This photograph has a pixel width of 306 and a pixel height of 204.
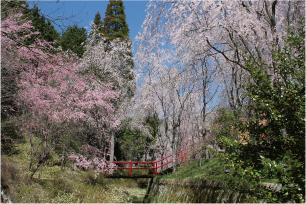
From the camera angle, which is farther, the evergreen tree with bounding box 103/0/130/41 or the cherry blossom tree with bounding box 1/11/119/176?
the evergreen tree with bounding box 103/0/130/41

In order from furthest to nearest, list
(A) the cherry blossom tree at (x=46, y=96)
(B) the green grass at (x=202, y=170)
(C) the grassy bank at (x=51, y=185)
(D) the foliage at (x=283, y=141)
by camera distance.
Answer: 1. (B) the green grass at (x=202, y=170)
2. (A) the cherry blossom tree at (x=46, y=96)
3. (C) the grassy bank at (x=51, y=185)
4. (D) the foliage at (x=283, y=141)

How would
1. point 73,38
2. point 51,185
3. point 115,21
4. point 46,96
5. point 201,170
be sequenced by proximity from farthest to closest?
1. point 115,21
2. point 201,170
3. point 46,96
4. point 51,185
5. point 73,38

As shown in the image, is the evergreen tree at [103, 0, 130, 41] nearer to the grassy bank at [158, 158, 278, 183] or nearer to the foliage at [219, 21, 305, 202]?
the grassy bank at [158, 158, 278, 183]

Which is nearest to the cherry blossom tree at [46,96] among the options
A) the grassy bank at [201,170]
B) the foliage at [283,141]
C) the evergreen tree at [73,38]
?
the evergreen tree at [73,38]

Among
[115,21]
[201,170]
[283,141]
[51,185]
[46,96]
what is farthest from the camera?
[115,21]

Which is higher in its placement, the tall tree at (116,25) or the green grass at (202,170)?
the tall tree at (116,25)

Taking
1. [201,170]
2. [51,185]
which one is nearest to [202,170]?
[201,170]

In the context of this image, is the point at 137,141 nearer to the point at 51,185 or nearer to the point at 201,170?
the point at 201,170

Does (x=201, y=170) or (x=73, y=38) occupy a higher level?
(x=73, y=38)

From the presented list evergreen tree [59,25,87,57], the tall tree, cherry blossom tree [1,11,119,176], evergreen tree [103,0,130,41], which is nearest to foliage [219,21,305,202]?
evergreen tree [59,25,87,57]

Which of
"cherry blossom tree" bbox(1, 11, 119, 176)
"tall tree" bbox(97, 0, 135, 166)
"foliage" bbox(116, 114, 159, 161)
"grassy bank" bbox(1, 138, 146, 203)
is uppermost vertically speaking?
"tall tree" bbox(97, 0, 135, 166)

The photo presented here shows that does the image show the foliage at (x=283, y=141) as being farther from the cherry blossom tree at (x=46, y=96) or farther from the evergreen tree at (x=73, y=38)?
the cherry blossom tree at (x=46, y=96)

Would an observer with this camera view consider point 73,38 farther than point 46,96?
No

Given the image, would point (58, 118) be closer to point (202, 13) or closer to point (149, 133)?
point (202, 13)
